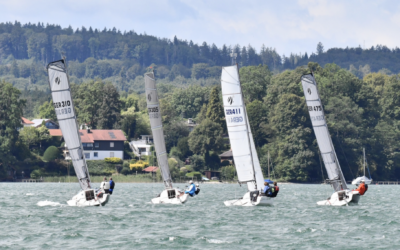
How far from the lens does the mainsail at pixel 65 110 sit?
3841 centimetres

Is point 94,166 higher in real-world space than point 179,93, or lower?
lower

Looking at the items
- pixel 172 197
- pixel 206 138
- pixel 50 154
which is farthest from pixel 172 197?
pixel 206 138

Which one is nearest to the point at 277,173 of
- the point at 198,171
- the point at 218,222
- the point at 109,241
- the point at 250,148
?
the point at 198,171

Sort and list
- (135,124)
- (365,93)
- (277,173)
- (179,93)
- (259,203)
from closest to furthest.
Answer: (259,203), (277,173), (365,93), (135,124), (179,93)

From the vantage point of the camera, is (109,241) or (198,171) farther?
(198,171)

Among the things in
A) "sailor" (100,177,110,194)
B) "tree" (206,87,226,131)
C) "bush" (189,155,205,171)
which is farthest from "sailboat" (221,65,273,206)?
"tree" (206,87,226,131)

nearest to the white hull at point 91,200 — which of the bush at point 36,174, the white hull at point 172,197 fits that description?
the white hull at point 172,197

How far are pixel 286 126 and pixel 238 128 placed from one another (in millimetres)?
60995

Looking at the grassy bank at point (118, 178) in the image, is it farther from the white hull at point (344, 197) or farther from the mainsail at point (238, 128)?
the white hull at point (344, 197)

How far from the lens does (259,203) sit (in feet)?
136

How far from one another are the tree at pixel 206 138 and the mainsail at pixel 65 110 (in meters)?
68.7

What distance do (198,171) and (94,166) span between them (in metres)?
16.0

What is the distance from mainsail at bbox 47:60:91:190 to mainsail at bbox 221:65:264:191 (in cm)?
951

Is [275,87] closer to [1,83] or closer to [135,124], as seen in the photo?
[135,124]
